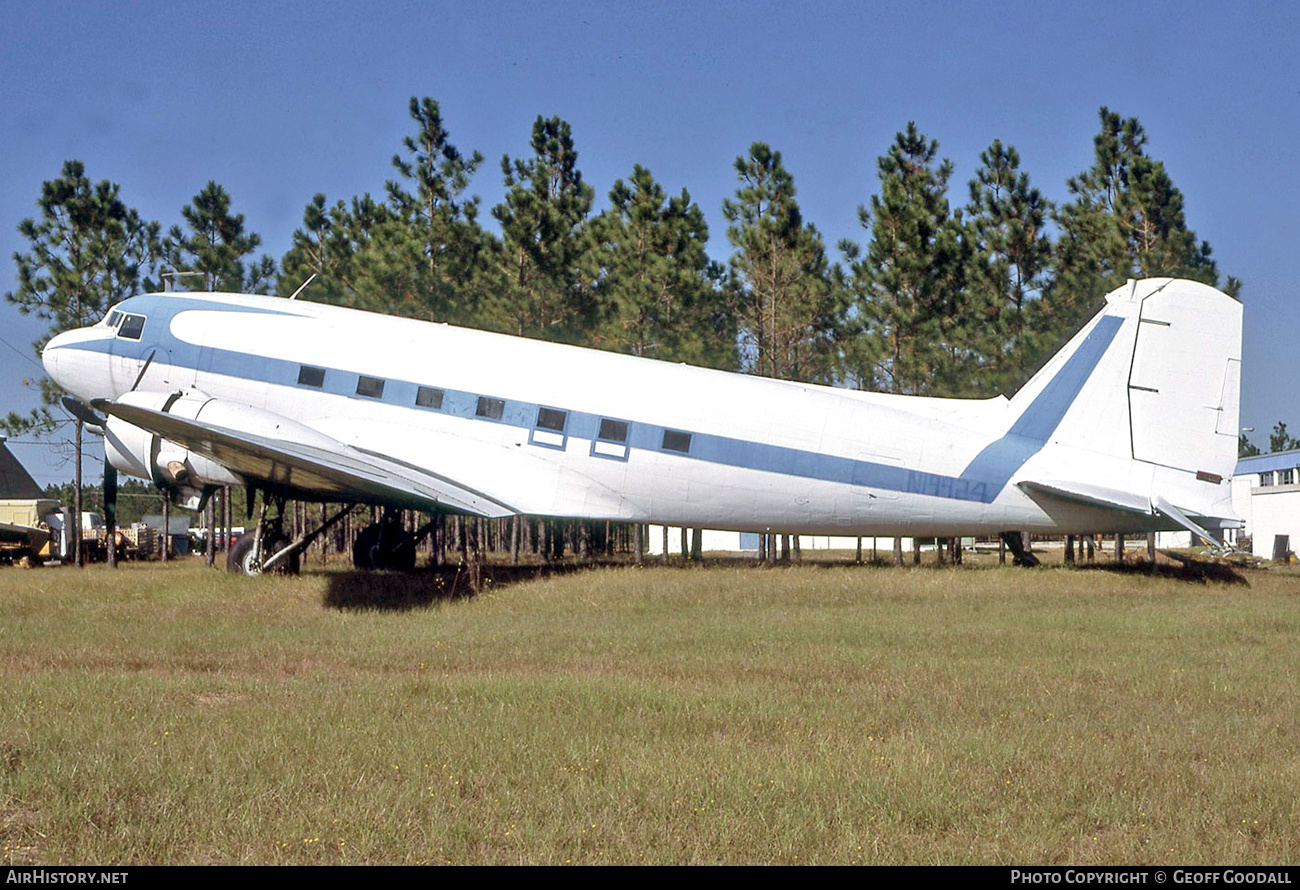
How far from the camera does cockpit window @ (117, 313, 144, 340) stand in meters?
21.2

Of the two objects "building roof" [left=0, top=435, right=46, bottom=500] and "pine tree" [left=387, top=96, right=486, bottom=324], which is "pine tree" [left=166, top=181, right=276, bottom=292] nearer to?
"pine tree" [left=387, top=96, right=486, bottom=324]

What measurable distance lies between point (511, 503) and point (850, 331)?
26007 mm

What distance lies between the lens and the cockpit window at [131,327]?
69.6 ft

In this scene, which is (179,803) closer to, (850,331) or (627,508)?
(627,508)

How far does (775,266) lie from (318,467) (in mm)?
21497

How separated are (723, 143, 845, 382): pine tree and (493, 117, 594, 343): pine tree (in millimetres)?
5938

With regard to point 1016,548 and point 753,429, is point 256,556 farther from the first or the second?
point 1016,548

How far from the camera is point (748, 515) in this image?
65.7 ft

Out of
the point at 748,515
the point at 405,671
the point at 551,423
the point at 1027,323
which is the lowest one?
the point at 405,671

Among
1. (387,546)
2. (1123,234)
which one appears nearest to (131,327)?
(387,546)

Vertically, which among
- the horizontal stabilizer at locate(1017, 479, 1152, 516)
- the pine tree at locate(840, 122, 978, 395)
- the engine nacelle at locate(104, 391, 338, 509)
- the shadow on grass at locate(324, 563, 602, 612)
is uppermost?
the pine tree at locate(840, 122, 978, 395)

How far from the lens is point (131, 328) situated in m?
21.3

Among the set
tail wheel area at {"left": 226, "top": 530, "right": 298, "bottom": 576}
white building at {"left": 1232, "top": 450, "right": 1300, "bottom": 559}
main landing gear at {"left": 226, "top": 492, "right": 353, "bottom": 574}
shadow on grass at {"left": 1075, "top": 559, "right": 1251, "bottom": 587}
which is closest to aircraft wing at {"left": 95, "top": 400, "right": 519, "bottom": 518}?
main landing gear at {"left": 226, "top": 492, "right": 353, "bottom": 574}

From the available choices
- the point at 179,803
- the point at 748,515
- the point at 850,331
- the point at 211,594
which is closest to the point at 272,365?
the point at 211,594
